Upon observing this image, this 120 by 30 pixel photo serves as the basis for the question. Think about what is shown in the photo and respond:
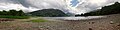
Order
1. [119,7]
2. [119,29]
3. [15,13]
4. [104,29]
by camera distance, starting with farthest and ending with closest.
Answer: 1. [15,13]
2. [119,7]
3. [104,29]
4. [119,29]

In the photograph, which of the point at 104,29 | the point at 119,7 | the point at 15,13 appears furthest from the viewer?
the point at 15,13

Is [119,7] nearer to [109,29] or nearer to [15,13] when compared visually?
[15,13]

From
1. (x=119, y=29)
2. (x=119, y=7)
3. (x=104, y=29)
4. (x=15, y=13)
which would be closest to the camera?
(x=119, y=29)

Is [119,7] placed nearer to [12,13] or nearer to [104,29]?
[12,13]

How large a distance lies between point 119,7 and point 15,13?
61.6m

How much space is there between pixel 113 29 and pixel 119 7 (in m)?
104

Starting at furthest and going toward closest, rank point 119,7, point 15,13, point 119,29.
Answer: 1. point 15,13
2. point 119,7
3. point 119,29

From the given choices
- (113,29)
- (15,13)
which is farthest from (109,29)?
(15,13)

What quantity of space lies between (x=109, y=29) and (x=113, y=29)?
0.43m

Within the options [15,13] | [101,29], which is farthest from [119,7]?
[101,29]

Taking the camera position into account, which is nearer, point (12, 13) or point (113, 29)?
point (113, 29)

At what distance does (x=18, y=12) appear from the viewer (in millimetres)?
160625

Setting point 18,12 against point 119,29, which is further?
point 18,12

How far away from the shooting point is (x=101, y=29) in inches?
1088
